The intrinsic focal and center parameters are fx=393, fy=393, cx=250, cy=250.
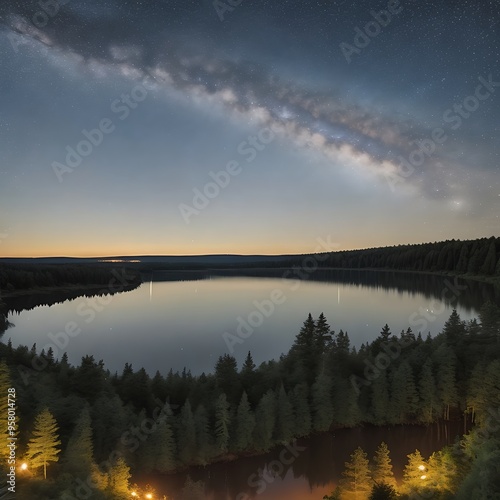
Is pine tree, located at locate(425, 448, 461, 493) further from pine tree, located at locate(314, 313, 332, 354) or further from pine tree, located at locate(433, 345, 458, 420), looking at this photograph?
pine tree, located at locate(314, 313, 332, 354)

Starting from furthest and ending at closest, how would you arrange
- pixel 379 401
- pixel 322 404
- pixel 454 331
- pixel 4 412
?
pixel 454 331 → pixel 379 401 → pixel 322 404 → pixel 4 412

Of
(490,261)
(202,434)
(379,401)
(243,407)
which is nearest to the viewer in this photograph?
(202,434)

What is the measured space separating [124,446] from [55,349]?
54.2 m

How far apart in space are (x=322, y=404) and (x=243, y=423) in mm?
9201

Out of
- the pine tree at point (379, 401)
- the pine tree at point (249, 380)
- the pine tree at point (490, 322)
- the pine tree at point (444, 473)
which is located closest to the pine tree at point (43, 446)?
the pine tree at point (249, 380)

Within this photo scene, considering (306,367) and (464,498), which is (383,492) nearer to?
(464,498)

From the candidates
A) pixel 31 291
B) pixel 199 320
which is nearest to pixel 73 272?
pixel 31 291

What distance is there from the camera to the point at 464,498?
70.3 ft

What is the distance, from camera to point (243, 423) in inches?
1369

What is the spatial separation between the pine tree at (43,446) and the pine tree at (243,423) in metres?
14.7

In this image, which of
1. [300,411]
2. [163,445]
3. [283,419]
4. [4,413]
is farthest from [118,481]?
[300,411]

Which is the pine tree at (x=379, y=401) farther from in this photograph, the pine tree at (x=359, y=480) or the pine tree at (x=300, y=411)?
the pine tree at (x=359, y=480)

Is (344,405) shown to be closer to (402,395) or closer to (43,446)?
(402,395)

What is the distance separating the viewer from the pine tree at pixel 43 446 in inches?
1000
